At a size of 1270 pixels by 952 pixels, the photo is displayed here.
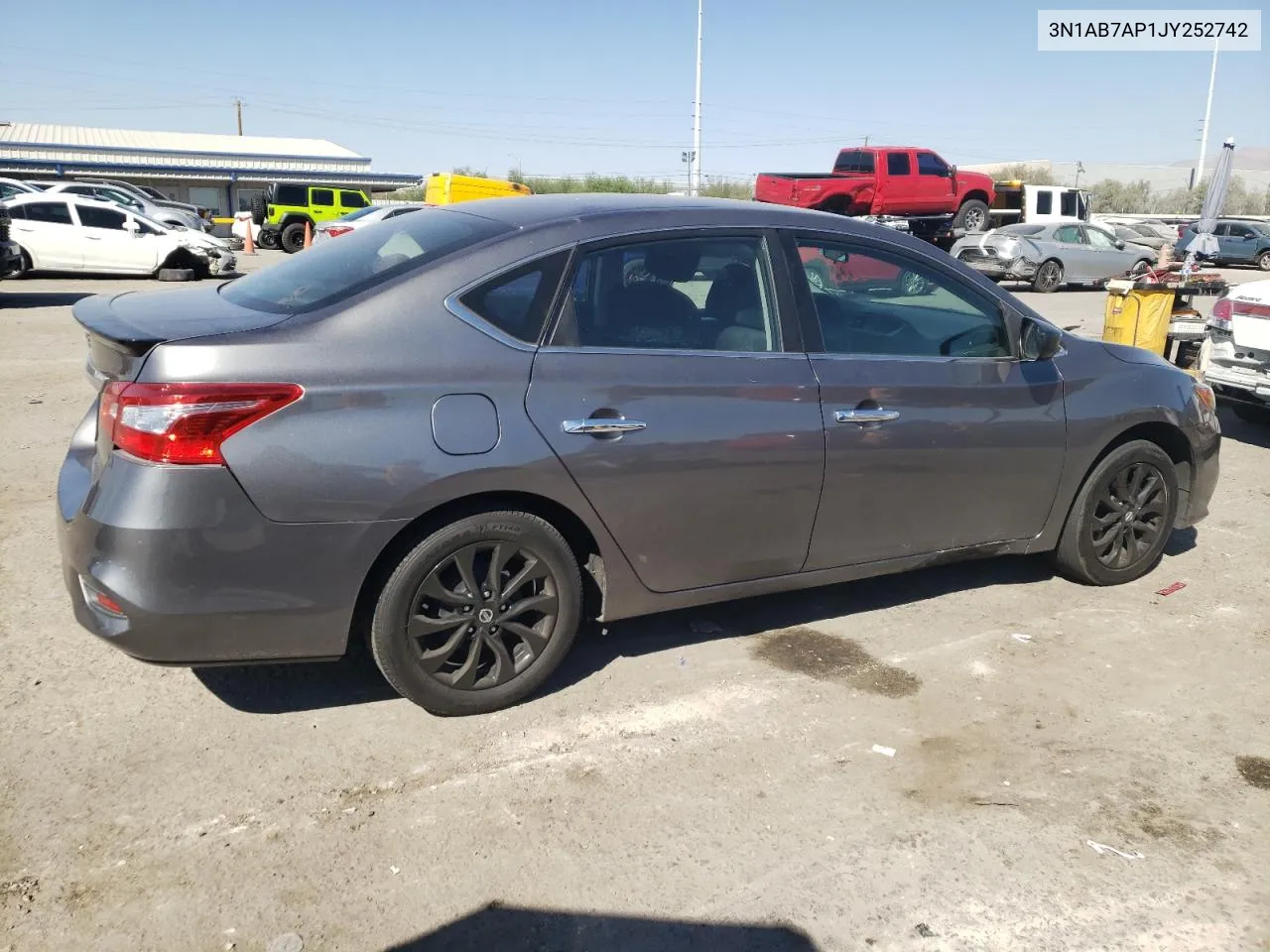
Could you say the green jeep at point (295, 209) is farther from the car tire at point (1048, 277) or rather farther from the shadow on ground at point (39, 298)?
the car tire at point (1048, 277)

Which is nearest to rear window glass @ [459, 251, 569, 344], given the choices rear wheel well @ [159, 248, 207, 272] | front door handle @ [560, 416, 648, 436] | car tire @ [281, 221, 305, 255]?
front door handle @ [560, 416, 648, 436]

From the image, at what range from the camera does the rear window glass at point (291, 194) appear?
108ft

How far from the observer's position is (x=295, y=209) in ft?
107

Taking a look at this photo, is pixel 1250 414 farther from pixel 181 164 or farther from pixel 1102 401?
pixel 181 164

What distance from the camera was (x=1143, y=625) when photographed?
4.66 metres

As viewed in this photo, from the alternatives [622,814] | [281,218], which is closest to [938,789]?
[622,814]

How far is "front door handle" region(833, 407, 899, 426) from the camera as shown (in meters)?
3.96

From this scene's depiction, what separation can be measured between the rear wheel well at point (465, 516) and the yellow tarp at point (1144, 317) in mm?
8472

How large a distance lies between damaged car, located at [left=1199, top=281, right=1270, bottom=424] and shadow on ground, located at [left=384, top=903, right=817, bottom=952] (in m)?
7.10

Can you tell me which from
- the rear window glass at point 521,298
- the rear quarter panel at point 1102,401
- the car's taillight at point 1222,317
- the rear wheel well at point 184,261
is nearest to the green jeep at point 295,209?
the rear wheel well at point 184,261

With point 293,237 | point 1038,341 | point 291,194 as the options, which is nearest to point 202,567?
point 1038,341

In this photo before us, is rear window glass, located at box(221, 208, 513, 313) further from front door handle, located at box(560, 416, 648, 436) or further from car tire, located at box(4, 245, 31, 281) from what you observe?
car tire, located at box(4, 245, 31, 281)

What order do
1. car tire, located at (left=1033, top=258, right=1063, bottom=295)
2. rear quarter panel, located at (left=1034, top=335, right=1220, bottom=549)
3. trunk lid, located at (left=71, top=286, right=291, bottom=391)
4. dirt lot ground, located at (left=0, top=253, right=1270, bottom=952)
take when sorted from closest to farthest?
dirt lot ground, located at (left=0, top=253, right=1270, bottom=952) < trunk lid, located at (left=71, top=286, right=291, bottom=391) < rear quarter panel, located at (left=1034, top=335, right=1220, bottom=549) < car tire, located at (left=1033, top=258, right=1063, bottom=295)

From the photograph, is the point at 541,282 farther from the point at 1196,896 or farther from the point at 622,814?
the point at 1196,896
